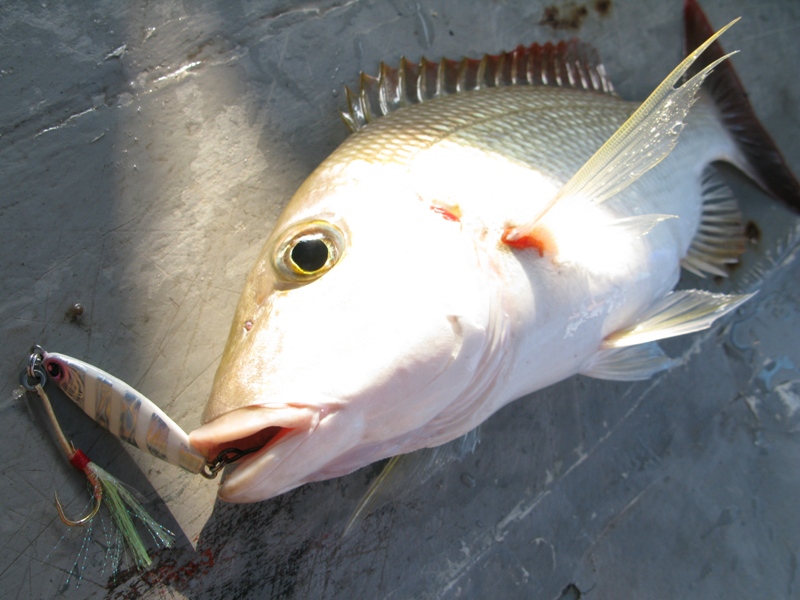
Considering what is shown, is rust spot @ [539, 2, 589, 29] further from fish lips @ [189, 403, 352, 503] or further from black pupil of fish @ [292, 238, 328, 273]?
fish lips @ [189, 403, 352, 503]

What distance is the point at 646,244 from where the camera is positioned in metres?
1.80

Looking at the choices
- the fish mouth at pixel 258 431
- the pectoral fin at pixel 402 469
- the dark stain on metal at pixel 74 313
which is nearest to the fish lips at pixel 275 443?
the fish mouth at pixel 258 431

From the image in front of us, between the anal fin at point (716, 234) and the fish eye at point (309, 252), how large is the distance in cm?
144

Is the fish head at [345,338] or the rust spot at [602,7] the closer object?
the fish head at [345,338]

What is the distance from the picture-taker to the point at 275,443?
1192 millimetres

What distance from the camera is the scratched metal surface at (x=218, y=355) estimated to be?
5.37 feet

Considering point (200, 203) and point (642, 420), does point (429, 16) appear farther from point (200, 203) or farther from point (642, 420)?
point (642, 420)

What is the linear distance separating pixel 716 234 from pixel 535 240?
3.82 ft

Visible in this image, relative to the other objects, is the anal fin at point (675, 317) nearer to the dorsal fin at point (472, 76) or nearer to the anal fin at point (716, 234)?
the anal fin at point (716, 234)

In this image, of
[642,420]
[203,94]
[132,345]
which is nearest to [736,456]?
[642,420]

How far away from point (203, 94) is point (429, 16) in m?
0.91

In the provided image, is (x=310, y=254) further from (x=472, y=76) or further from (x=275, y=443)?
(x=472, y=76)

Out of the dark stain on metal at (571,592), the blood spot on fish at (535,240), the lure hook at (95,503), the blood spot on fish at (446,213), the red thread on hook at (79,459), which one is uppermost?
the blood spot on fish at (446,213)

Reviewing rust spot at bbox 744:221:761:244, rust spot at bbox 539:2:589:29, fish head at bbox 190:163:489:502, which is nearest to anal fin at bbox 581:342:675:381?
fish head at bbox 190:163:489:502
